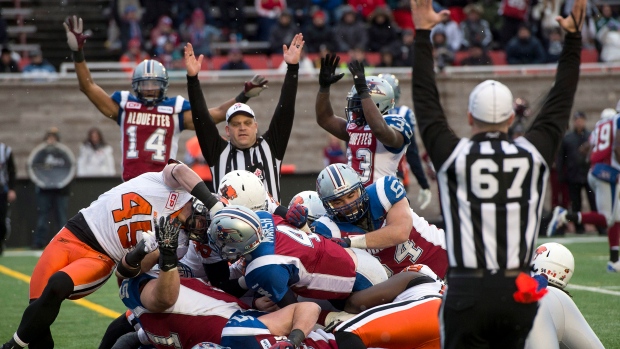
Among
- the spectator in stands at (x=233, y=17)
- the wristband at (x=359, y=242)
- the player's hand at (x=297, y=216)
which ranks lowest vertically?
the wristband at (x=359, y=242)

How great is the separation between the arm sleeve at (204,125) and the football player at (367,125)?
0.95 metres

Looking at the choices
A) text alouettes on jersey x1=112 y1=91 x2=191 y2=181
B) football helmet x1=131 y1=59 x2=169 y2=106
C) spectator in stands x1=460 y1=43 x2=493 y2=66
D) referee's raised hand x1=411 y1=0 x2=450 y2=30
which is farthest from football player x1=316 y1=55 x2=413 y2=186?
spectator in stands x1=460 y1=43 x2=493 y2=66

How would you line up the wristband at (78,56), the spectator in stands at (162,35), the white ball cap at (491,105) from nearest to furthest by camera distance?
the white ball cap at (491,105) → the wristband at (78,56) → the spectator in stands at (162,35)

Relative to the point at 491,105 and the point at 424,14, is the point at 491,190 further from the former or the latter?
the point at 424,14

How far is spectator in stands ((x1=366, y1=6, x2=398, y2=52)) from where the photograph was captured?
17.9m

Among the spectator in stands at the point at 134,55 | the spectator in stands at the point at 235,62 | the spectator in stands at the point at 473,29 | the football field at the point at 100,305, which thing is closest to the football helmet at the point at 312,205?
the football field at the point at 100,305

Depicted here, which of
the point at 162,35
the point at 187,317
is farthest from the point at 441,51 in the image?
the point at 187,317

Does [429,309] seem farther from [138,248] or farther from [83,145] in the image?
[83,145]

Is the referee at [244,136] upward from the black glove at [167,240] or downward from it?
upward

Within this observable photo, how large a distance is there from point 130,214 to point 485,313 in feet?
9.14

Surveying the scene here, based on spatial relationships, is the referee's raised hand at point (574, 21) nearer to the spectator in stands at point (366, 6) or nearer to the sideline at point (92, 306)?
the sideline at point (92, 306)

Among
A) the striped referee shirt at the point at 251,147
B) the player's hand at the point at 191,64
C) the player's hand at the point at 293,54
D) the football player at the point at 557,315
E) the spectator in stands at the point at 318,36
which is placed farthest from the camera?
the spectator in stands at the point at 318,36

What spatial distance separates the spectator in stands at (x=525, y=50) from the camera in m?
17.8

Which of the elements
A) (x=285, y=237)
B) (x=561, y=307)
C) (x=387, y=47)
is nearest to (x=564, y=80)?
(x=561, y=307)
